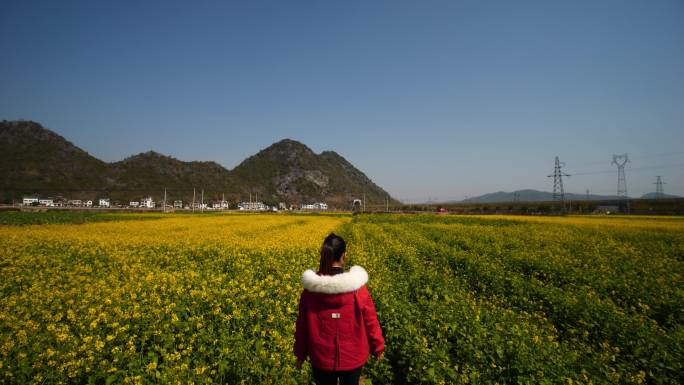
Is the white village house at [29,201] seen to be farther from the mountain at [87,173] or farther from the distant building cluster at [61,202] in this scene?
the mountain at [87,173]

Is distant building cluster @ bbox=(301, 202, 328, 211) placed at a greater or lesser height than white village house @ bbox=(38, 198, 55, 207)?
lesser

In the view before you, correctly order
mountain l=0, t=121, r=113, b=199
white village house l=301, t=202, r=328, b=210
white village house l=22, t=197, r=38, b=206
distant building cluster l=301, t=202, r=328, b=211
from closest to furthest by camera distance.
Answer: white village house l=22, t=197, r=38, b=206 < mountain l=0, t=121, r=113, b=199 < distant building cluster l=301, t=202, r=328, b=211 < white village house l=301, t=202, r=328, b=210

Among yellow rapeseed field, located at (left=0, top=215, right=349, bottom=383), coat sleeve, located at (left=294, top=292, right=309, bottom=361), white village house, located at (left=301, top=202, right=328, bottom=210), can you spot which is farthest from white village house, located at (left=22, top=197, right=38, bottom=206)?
coat sleeve, located at (left=294, top=292, right=309, bottom=361)

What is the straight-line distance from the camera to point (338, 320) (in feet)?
11.1

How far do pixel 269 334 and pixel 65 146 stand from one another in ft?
512

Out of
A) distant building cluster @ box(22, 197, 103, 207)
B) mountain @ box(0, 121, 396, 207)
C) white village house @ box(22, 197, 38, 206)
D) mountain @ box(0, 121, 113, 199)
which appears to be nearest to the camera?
white village house @ box(22, 197, 38, 206)

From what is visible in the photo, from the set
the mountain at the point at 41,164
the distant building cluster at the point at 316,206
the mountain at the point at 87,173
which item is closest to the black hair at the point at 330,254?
the mountain at the point at 87,173

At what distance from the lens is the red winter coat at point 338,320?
3.32m

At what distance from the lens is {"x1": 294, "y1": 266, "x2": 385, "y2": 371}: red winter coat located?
10.9ft

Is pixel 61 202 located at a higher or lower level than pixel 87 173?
lower

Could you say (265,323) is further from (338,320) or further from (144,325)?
(338,320)

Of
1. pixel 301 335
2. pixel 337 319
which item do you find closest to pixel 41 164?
pixel 301 335

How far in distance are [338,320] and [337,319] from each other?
0.02 m

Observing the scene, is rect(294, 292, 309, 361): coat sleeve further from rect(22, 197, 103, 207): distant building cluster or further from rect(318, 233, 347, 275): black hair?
rect(22, 197, 103, 207): distant building cluster
